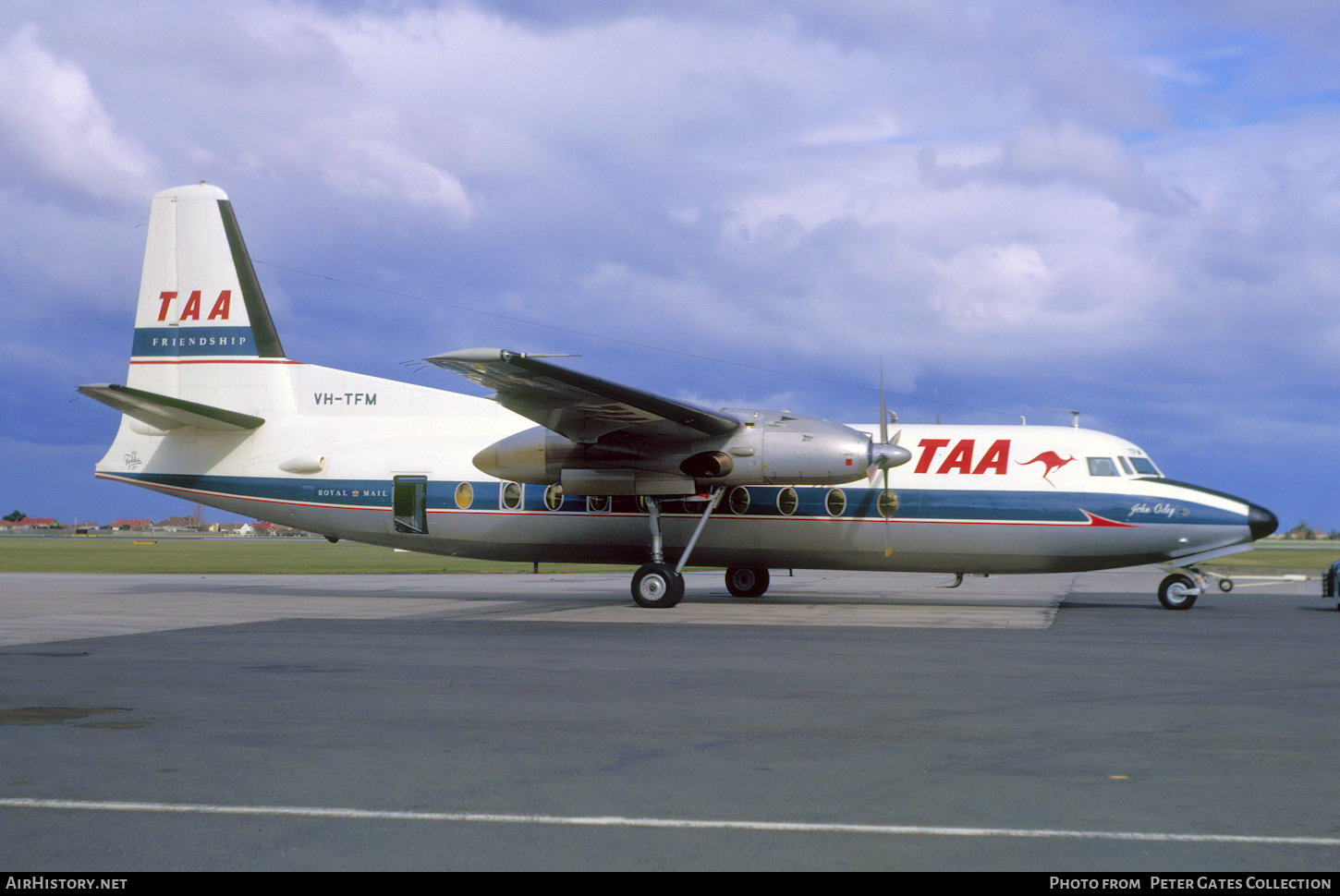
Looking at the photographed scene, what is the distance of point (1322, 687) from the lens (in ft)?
33.1

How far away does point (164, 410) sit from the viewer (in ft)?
73.0

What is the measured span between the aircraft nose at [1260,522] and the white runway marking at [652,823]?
16662 mm

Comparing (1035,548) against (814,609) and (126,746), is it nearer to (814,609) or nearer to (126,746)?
(814,609)

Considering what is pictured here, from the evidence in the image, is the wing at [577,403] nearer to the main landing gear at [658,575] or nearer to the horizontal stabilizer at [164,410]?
the main landing gear at [658,575]

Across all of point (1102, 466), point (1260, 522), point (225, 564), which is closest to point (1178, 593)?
point (1260, 522)

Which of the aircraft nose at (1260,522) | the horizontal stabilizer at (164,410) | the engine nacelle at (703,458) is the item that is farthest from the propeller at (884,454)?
the horizontal stabilizer at (164,410)

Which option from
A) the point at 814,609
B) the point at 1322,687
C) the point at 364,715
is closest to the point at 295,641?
the point at 364,715

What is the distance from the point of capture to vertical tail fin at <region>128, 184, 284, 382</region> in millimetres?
24062

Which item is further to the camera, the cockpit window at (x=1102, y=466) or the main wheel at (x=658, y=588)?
the cockpit window at (x=1102, y=466)

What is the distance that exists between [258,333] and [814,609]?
46.6ft

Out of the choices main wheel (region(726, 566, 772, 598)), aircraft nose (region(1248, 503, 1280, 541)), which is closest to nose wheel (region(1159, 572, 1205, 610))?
aircraft nose (region(1248, 503, 1280, 541))

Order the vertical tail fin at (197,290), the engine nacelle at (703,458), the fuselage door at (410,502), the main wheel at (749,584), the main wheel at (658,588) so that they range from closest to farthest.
A: the engine nacelle at (703,458)
the main wheel at (658,588)
the fuselage door at (410,502)
the main wheel at (749,584)
the vertical tail fin at (197,290)

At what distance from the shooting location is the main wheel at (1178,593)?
2027 centimetres

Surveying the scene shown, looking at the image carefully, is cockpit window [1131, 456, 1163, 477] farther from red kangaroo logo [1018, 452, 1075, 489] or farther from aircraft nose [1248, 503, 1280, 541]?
aircraft nose [1248, 503, 1280, 541]
